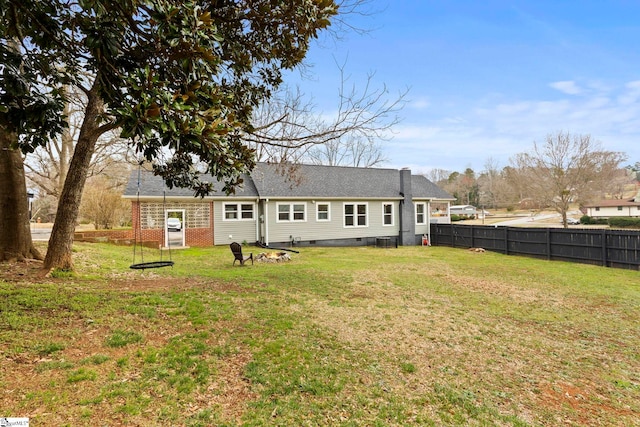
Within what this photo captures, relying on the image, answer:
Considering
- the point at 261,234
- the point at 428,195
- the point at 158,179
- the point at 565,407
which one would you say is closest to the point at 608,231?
the point at 428,195

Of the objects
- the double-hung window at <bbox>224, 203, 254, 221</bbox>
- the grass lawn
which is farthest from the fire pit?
the double-hung window at <bbox>224, 203, 254, 221</bbox>

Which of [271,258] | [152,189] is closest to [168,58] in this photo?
Result: [271,258]

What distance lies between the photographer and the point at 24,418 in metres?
2.41

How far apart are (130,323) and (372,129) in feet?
18.4

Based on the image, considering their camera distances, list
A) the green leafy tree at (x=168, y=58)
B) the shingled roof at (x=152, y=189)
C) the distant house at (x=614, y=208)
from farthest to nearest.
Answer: the distant house at (x=614, y=208) → the shingled roof at (x=152, y=189) → the green leafy tree at (x=168, y=58)

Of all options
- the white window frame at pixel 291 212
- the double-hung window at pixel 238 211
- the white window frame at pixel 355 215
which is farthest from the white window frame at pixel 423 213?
the double-hung window at pixel 238 211

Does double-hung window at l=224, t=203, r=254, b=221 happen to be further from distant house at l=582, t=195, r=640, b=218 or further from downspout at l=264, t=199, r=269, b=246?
distant house at l=582, t=195, r=640, b=218

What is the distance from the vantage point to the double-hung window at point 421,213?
2073 cm

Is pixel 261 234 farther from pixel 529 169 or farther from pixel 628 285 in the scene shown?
pixel 529 169

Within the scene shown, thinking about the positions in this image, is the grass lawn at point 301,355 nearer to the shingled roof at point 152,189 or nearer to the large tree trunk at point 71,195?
the large tree trunk at point 71,195

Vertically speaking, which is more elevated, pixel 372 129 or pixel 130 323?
pixel 372 129

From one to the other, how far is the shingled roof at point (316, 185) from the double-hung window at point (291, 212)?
0.58m

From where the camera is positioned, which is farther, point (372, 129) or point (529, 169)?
point (529, 169)

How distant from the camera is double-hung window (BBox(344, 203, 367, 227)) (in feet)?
62.6
